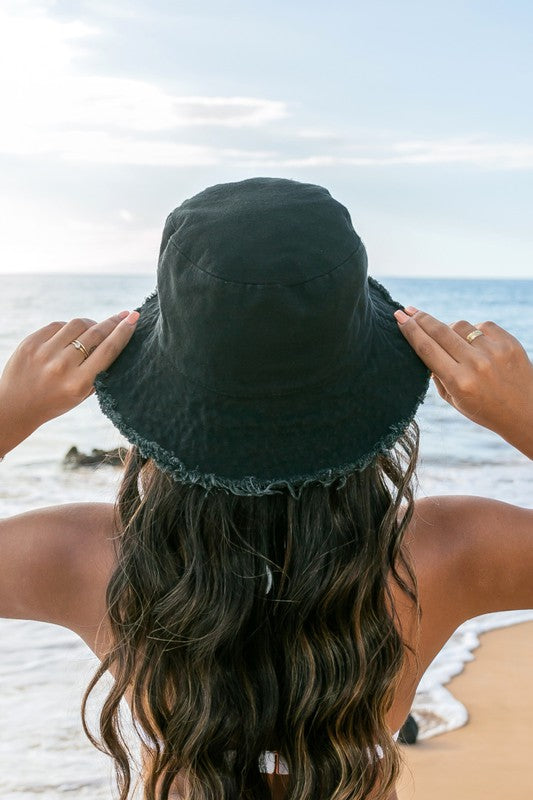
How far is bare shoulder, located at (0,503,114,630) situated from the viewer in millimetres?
1267

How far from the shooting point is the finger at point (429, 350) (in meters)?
1.22

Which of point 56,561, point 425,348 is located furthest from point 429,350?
point 56,561

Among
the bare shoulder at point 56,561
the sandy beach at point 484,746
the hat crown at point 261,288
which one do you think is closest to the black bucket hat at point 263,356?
the hat crown at point 261,288

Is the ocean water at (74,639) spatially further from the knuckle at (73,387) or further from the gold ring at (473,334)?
the gold ring at (473,334)

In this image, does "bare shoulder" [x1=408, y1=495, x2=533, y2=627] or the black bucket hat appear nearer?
the black bucket hat

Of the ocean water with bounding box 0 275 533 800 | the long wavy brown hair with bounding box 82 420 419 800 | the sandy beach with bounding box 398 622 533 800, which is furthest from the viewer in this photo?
the ocean water with bounding box 0 275 533 800

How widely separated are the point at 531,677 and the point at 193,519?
3.21m

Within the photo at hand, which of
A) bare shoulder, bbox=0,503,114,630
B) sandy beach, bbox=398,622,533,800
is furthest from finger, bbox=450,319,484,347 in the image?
sandy beach, bbox=398,622,533,800

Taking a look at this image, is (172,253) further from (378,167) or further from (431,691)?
(378,167)

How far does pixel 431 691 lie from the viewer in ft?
12.2

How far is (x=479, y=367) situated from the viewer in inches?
48.3

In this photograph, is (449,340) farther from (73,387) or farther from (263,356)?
(73,387)

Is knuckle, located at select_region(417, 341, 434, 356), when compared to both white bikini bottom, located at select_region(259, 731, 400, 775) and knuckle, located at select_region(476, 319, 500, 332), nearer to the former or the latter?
knuckle, located at select_region(476, 319, 500, 332)

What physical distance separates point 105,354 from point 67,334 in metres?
0.08
